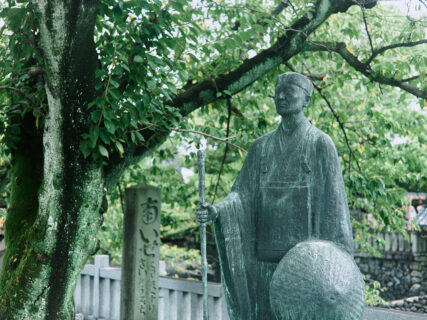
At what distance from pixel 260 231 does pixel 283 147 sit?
61 centimetres

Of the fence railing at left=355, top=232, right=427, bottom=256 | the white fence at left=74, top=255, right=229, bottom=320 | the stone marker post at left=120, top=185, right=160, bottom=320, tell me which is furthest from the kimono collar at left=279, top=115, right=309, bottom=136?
the fence railing at left=355, top=232, right=427, bottom=256

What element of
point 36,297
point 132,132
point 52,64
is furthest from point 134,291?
point 52,64

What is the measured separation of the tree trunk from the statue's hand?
223cm

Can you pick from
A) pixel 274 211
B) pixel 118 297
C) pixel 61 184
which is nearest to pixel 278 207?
pixel 274 211

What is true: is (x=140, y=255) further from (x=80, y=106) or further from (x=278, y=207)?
(x=278, y=207)

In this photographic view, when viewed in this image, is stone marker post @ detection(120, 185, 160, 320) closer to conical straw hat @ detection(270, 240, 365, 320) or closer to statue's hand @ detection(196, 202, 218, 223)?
statue's hand @ detection(196, 202, 218, 223)

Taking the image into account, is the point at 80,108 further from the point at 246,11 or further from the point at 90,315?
the point at 90,315

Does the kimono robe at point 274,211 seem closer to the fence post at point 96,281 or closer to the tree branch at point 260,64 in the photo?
the tree branch at point 260,64

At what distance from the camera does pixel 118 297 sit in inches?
335

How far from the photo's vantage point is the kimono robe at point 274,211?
3.52m

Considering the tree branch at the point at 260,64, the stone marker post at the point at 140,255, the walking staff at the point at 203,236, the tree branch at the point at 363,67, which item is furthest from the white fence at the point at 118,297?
the tree branch at the point at 363,67

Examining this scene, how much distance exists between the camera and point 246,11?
6473 mm

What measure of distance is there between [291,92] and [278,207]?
80cm

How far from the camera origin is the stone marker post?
701 centimetres
